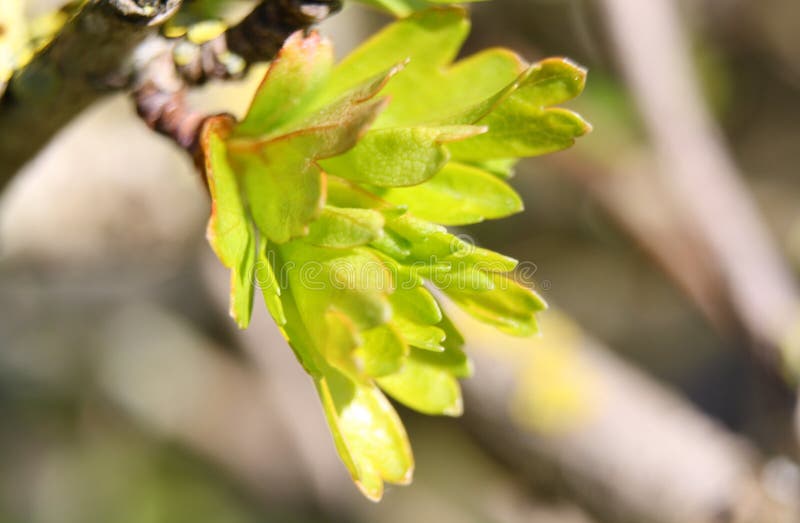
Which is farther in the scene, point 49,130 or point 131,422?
point 131,422

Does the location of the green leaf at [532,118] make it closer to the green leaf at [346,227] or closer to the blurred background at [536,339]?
the green leaf at [346,227]

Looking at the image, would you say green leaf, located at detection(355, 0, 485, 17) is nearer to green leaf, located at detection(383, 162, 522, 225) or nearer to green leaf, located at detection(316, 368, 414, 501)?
green leaf, located at detection(383, 162, 522, 225)

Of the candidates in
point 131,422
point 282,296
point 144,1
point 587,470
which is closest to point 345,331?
point 282,296

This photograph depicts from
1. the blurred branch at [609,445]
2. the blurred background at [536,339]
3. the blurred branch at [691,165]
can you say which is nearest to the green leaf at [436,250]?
the blurred background at [536,339]

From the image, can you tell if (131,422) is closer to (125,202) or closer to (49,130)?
(125,202)

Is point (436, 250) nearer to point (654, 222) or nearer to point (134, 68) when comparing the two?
point (134, 68)

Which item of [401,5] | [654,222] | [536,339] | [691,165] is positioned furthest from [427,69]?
[654,222]
